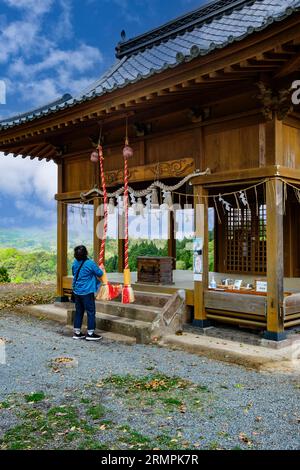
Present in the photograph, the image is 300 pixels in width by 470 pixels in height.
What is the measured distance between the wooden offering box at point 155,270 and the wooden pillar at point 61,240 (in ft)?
7.94

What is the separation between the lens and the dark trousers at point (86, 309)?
727 centimetres

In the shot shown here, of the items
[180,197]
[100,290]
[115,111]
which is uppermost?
[115,111]

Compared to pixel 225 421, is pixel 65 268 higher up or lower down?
higher up

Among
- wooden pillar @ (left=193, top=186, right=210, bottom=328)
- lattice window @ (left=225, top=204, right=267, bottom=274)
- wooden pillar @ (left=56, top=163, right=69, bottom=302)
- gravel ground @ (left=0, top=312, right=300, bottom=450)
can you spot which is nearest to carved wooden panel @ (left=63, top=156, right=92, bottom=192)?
wooden pillar @ (left=56, top=163, right=69, bottom=302)

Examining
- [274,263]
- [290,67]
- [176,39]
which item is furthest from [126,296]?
[176,39]

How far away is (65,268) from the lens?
10625mm

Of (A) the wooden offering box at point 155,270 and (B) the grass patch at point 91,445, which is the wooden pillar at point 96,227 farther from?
(B) the grass patch at point 91,445

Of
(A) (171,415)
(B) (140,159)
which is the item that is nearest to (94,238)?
(B) (140,159)

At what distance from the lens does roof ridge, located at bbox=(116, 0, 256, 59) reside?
9.43 metres

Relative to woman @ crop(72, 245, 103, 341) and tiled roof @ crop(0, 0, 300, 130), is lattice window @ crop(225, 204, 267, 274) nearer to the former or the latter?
tiled roof @ crop(0, 0, 300, 130)

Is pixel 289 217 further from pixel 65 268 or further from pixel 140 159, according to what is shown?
pixel 65 268

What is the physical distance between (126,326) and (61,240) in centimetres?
401

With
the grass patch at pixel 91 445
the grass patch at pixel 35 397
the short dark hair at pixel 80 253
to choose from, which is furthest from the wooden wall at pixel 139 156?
the grass patch at pixel 91 445

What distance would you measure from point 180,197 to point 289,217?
316 centimetres
